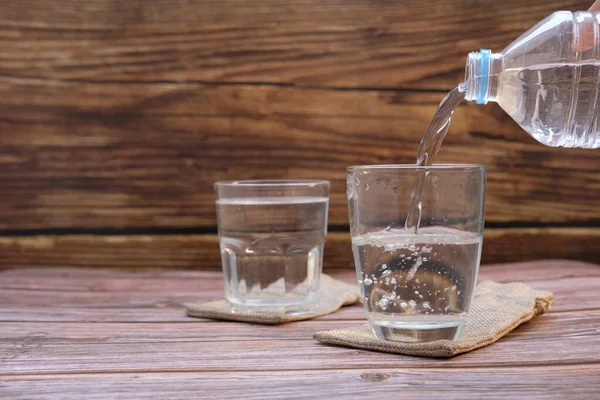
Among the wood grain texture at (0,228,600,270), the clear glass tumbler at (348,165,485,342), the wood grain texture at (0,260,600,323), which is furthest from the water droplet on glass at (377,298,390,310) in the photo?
the wood grain texture at (0,228,600,270)

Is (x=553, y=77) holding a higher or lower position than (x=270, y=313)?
higher

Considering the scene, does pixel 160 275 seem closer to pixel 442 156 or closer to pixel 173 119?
pixel 173 119

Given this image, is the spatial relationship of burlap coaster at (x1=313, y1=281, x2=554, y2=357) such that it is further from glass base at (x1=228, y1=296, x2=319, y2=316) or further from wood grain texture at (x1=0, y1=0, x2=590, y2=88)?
wood grain texture at (x1=0, y1=0, x2=590, y2=88)

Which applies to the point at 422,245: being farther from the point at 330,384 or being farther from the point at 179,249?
the point at 179,249

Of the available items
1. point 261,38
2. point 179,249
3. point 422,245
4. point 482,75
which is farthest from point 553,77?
point 179,249

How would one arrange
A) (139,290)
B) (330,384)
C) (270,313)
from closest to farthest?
1. (330,384)
2. (270,313)
3. (139,290)

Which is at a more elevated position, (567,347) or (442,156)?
(442,156)

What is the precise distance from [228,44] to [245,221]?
52cm

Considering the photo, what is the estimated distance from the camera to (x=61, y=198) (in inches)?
56.4

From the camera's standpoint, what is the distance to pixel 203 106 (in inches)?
56.0

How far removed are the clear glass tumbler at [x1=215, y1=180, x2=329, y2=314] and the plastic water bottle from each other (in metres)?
0.27

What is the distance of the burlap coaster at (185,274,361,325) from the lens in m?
0.96

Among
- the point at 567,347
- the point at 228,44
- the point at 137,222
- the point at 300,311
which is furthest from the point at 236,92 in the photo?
the point at 567,347

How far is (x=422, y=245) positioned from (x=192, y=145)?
74 cm
